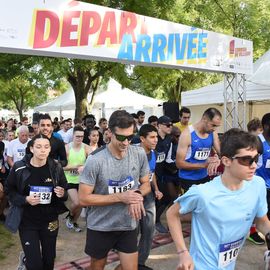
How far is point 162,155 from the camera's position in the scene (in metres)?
6.03

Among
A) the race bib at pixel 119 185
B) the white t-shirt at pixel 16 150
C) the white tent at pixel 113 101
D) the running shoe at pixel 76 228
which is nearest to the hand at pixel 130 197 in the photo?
the race bib at pixel 119 185

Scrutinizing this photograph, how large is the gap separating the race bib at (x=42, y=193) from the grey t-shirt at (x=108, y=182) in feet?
2.05

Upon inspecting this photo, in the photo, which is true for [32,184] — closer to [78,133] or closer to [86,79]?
[78,133]

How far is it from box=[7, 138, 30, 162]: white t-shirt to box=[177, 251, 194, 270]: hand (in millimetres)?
5027

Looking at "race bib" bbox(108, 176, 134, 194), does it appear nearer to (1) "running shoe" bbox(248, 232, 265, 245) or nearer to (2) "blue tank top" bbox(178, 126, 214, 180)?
(2) "blue tank top" bbox(178, 126, 214, 180)

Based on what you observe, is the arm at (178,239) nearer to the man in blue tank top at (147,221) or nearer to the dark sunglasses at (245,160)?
the dark sunglasses at (245,160)

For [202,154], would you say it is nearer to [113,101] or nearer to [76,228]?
[76,228]

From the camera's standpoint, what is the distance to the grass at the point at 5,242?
17.0 feet

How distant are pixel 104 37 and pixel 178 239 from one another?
459cm

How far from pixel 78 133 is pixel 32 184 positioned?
2.42m

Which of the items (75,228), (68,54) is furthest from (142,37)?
(75,228)

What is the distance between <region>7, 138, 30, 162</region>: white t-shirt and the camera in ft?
21.9

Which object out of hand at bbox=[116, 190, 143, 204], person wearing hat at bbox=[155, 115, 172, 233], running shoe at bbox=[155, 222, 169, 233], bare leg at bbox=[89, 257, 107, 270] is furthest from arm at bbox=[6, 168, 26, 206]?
running shoe at bbox=[155, 222, 169, 233]

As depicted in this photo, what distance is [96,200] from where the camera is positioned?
309cm
